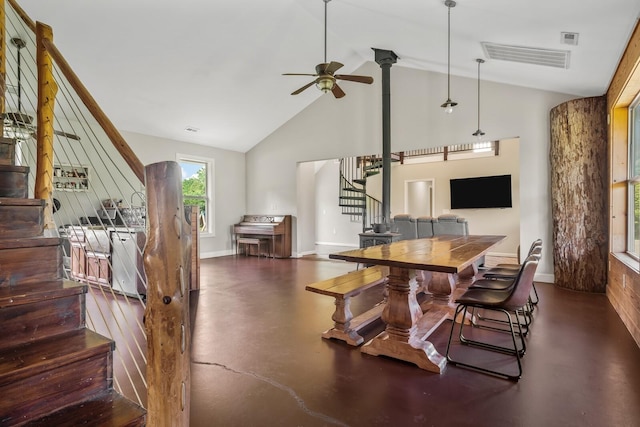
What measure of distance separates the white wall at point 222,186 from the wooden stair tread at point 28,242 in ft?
19.7

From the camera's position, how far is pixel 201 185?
7.88m

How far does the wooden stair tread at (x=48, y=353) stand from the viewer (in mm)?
1080

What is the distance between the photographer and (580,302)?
12.8 ft

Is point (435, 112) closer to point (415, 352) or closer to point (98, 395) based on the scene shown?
point (415, 352)

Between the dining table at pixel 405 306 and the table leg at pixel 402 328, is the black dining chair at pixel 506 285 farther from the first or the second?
the table leg at pixel 402 328

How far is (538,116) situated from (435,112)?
156 cm

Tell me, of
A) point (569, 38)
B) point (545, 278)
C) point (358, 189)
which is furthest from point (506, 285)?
point (358, 189)

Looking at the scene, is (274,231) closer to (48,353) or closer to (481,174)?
(481,174)

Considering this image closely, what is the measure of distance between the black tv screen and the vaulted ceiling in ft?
9.35

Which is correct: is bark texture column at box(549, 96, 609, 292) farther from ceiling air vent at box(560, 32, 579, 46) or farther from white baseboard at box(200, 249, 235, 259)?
white baseboard at box(200, 249, 235, 259)

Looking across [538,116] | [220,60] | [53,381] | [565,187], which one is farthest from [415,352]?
[220,60]

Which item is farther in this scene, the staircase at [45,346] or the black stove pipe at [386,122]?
the black stove pipe at [386,122]

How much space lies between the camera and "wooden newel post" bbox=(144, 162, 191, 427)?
1.08 m

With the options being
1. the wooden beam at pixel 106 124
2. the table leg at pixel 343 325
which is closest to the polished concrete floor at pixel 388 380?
the table leg at pixel 343 325
